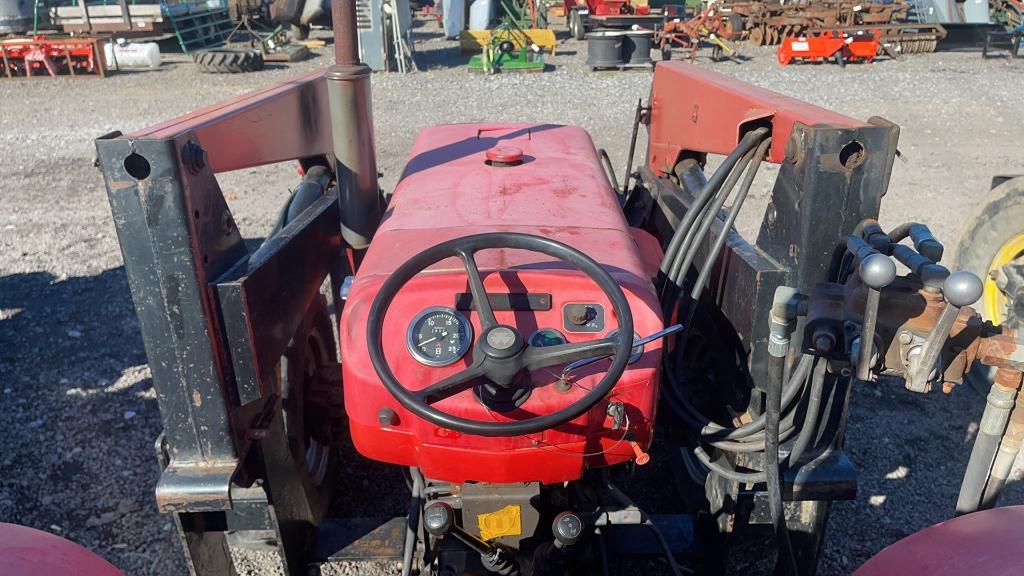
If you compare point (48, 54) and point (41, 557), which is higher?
point (41, 557)

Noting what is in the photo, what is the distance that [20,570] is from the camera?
4.37 ft

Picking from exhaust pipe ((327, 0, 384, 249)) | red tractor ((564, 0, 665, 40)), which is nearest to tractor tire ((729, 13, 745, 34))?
red tractor ((564, 0, 665, 40))

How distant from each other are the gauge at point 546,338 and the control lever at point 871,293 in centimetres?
62

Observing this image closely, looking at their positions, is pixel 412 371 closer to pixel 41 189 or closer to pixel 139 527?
pixel 139 527

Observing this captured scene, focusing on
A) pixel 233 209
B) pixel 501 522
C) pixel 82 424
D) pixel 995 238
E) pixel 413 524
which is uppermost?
pixel 995 238

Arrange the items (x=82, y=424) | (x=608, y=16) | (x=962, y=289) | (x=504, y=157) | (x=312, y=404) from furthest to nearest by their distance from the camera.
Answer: (x=608, y=16)
(x=82, y=424)
(x=312, y=404)
(x=504, y=157)
(x=962, y=289)

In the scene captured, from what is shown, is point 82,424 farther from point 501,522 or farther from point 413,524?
point 501,522

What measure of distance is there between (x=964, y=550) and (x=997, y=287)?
2.86 metres

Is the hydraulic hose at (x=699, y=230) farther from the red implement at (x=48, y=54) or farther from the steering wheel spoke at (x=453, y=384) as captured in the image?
the red implement at (x=48, y=54)

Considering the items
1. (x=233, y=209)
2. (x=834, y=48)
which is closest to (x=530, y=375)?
(x=233, y=209)

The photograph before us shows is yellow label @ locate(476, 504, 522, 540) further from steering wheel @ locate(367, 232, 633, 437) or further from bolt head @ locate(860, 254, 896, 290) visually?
bolt head @ locate(860, 254, 896, 290)

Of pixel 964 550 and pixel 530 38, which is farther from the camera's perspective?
pixel 530 38

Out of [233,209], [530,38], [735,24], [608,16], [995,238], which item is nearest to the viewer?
[995,238]

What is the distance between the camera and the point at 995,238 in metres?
3.63
